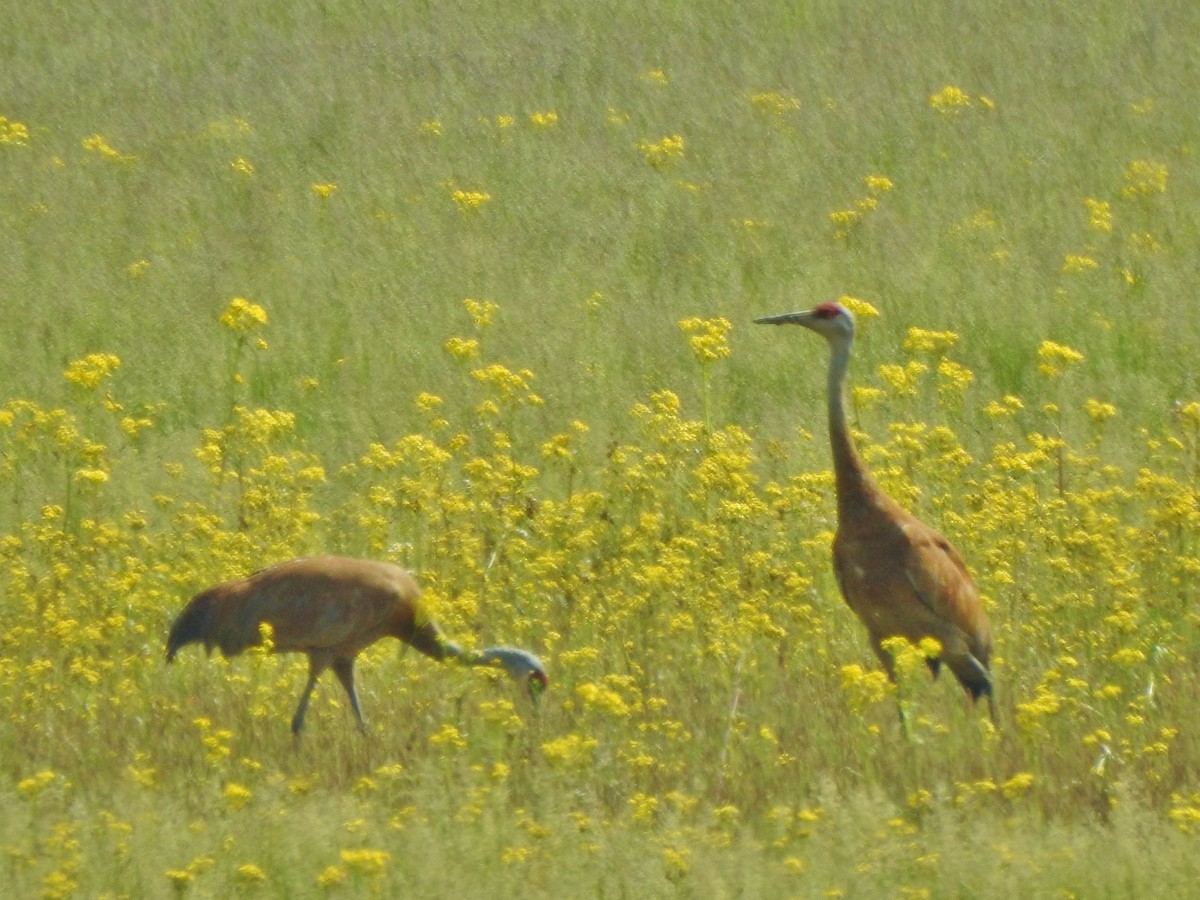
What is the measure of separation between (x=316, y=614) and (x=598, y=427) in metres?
3.20

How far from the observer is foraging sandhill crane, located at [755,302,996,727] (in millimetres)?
7684

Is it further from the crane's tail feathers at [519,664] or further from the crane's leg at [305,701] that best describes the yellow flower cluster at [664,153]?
the crane's tail feathers at [519,664]

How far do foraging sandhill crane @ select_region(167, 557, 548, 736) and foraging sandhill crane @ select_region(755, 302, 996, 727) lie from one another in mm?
1246

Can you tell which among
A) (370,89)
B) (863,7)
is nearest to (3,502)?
(370,89)

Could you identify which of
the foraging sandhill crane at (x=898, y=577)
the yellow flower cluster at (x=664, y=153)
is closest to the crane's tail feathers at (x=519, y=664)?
the foraging sandhill crane at (x=898, y=577)

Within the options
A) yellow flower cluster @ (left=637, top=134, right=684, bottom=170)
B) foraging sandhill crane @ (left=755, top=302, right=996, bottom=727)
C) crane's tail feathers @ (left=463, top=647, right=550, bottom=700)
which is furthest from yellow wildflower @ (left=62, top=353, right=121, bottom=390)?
yellow flower cluster @ (left=637, top=134, right=684, bottom=170)

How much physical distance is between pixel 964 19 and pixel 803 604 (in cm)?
1311

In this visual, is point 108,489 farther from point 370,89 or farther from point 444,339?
point 370,89

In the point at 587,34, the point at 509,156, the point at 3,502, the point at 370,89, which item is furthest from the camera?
the point at 587,34

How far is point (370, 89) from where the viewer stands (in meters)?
18.0

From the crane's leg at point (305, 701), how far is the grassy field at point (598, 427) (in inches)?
3.6

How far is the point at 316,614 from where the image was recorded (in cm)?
785

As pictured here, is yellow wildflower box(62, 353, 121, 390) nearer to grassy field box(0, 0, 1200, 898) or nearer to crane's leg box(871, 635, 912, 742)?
grassy field box(0, 0, 1200, 898)

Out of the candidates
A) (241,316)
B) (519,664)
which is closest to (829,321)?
(519,664)
